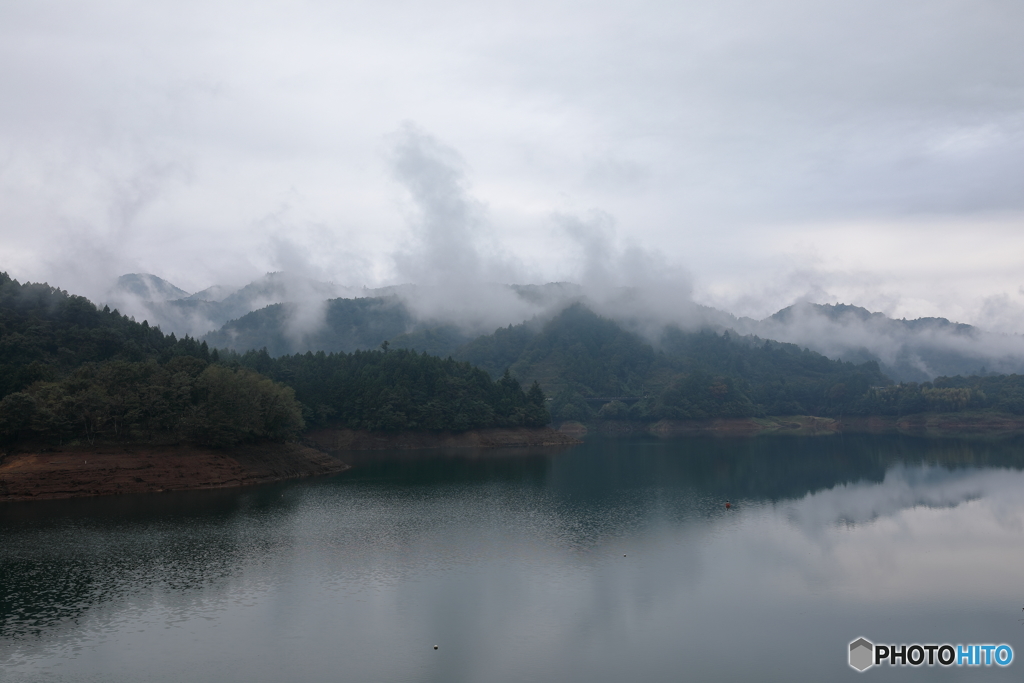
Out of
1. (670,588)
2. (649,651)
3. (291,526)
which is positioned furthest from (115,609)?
(670,588)

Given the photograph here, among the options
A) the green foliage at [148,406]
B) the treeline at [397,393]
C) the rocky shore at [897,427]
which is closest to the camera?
the green foliage at [148,406]

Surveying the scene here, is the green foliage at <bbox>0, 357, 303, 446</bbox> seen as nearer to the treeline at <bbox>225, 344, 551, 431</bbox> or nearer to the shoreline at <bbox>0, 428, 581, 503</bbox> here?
the shoreline at <bbox>0, 428, 581, 503</bbox>

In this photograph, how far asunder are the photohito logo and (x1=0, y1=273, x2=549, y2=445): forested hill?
71983mm

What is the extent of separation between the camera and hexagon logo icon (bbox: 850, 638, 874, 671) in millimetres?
27930

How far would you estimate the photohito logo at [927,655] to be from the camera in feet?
92.0

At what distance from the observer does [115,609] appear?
3494cm

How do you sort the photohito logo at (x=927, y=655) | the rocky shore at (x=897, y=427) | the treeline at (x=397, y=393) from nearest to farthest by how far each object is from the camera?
the photohito logo at (x=927, y=655) → the treeline at (x=397, y=393) → the rocky shore at (x=897, y=427)

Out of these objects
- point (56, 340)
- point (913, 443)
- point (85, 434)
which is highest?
point (56, 340)

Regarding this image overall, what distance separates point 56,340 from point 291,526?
59.6 meters

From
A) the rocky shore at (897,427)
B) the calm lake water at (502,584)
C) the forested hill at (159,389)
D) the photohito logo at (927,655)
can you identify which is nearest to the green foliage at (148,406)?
the forested hill at (159,389)

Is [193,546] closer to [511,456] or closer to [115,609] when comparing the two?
[115,609]

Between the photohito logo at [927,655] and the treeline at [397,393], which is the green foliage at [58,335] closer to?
the treeline at [397,393]

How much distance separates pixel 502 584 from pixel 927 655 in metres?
20.4

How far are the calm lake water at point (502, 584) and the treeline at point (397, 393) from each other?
2314 inches
